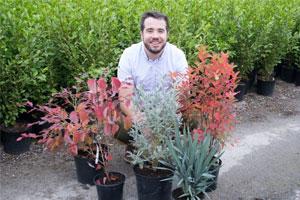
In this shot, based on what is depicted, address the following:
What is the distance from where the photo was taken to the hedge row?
4.40 meters

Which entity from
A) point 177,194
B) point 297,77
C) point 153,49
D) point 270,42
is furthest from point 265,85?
point 177,194

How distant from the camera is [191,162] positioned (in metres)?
3.56

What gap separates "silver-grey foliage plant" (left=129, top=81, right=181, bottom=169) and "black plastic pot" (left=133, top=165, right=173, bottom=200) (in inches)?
4.3

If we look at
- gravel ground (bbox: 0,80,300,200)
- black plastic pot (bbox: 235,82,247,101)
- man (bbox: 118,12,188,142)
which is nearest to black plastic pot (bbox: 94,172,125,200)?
gravel ground (bbox: 0,80,300,200)

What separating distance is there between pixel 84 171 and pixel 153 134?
90 centimetres

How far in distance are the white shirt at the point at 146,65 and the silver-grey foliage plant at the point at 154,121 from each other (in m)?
0.62

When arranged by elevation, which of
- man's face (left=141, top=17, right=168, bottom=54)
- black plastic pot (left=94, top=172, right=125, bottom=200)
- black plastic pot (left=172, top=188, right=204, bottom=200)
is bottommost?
black plastic pot (left=172, top=188, right=204, bottom=200)

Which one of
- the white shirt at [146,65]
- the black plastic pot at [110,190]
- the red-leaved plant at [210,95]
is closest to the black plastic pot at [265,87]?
the white shirt at [146,65]

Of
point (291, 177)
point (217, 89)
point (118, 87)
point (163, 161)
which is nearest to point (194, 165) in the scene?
point (163, 161)

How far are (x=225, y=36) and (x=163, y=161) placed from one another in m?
3.32

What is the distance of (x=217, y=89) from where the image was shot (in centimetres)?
360

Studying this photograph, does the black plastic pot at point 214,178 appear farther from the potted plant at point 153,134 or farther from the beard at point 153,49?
the beard at point 153,49

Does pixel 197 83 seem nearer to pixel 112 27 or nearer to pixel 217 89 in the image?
pixel 217 89

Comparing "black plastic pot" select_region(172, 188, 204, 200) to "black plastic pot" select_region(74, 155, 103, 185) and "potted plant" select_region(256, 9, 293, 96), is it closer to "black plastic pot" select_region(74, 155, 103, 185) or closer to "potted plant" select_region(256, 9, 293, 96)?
"black plastic pot" select_region(74, 155, 103, 185)
